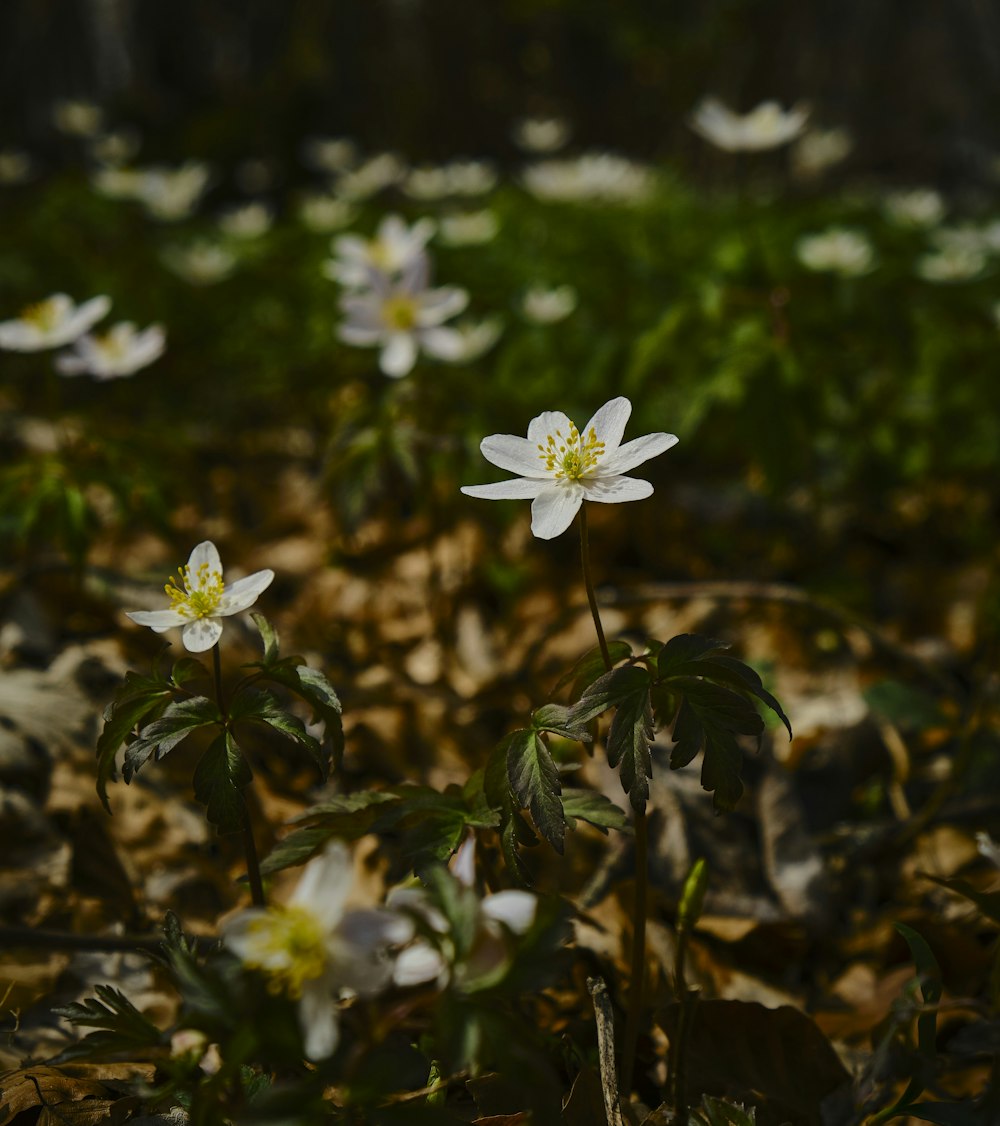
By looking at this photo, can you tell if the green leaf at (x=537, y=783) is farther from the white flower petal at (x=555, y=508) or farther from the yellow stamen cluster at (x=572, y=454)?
the yellow stamen cluster at (x=572, y=454)

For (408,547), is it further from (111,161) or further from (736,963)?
(111,161)

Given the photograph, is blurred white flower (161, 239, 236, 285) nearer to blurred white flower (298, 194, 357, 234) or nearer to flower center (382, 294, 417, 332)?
blurred white flower (298, 194, 357, 234)

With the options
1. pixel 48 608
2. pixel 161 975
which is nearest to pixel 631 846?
pixel 161 975

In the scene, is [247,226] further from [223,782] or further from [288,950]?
[288,950]

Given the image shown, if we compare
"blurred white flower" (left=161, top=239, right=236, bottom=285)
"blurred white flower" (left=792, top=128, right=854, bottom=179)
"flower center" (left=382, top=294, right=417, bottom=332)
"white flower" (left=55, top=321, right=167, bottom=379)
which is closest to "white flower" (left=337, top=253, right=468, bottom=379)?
"flower center" (left=382, top=294, right=417, bottom=332)

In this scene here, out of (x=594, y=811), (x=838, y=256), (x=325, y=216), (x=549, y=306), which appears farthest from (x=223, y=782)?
(x=325, y=216)

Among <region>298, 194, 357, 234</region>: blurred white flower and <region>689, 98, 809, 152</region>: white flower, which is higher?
<region>689, 98, 809, 152</region>: white flower
